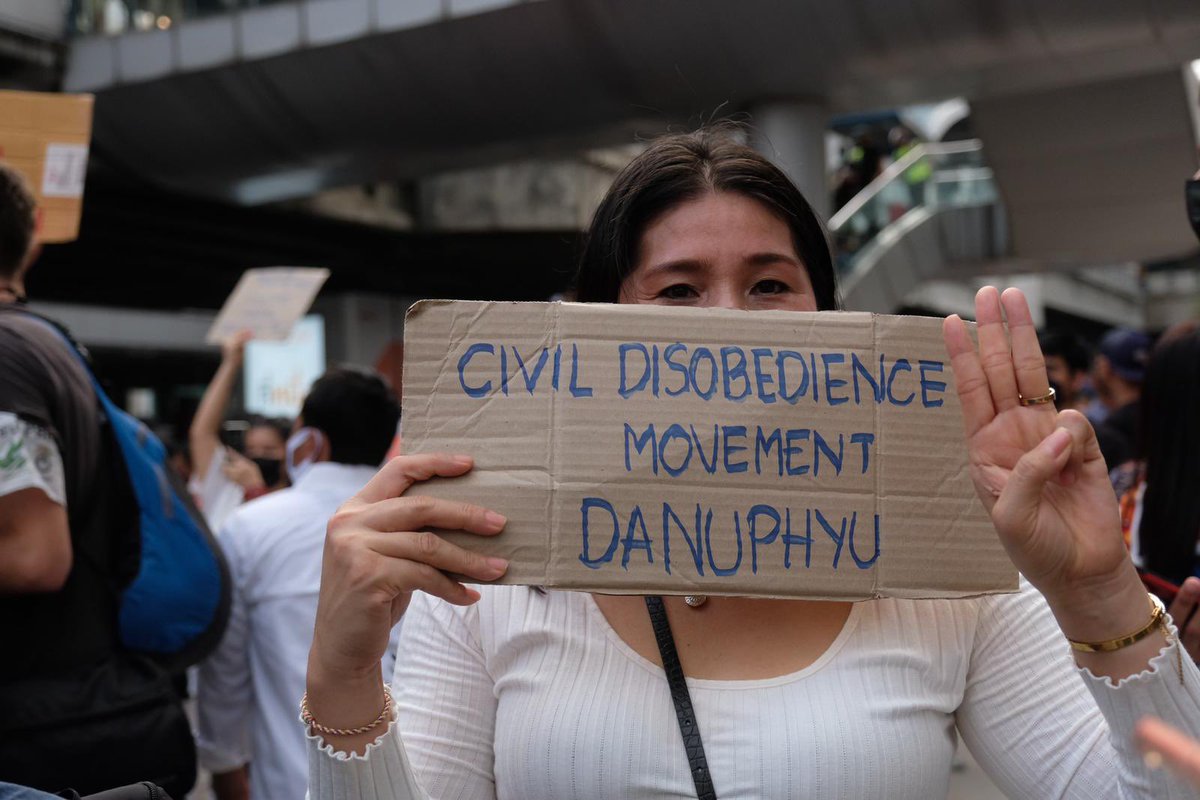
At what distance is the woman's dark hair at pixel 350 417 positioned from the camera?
3570 millimetres

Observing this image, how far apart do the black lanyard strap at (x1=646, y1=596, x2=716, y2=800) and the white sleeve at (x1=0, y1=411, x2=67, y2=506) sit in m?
1.23

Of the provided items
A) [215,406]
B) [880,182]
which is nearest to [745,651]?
[215,406]

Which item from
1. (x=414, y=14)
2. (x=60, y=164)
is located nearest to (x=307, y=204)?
(x=414, y=14)

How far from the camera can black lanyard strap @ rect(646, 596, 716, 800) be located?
1422 mm

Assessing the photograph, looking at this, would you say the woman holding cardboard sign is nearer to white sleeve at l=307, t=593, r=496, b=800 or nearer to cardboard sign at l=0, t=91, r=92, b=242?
white sleeve at l=307, t=593, r=496, b=800

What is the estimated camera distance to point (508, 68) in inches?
384

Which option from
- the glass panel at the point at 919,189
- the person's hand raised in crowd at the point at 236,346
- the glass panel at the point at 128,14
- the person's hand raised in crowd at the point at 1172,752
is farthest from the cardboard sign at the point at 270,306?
the glass panel at the point at 919,189

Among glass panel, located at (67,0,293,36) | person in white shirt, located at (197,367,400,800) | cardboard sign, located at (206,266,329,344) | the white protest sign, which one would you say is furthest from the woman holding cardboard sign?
the white protest sign

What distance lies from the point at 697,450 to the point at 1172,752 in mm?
839

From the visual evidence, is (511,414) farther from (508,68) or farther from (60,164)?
(508,68)

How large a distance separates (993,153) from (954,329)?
13107mm

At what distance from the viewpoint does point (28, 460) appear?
83.6 inches

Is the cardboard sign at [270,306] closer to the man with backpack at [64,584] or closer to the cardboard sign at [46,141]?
the cardboard sign at [46,141]

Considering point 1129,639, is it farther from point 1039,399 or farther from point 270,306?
point 270,306
